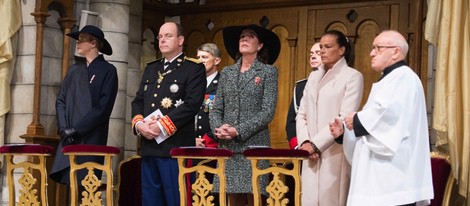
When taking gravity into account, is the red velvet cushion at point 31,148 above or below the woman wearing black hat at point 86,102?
below

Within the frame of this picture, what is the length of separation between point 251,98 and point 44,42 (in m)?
2.68

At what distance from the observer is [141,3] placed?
9633mm

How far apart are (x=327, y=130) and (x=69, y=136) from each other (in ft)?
6.94

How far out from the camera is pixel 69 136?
24.3ft

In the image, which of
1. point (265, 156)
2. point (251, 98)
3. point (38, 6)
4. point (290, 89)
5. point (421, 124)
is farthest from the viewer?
point (290, 89)

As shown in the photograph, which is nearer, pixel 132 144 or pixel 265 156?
pixel 265 156

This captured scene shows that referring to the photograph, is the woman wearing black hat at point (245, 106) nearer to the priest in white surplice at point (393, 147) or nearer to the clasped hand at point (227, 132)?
the clasped hand at point (227, 132)

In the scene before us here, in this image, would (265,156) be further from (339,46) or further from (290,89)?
(290,89)

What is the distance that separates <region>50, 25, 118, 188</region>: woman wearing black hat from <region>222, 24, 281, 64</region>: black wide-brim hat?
0.95 metres

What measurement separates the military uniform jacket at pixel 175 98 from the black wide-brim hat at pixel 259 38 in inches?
12.0

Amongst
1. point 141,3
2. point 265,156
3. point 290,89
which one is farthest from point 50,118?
point 265,156

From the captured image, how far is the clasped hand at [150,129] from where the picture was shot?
685 cm

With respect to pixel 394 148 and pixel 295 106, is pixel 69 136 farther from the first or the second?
pixel 394 148

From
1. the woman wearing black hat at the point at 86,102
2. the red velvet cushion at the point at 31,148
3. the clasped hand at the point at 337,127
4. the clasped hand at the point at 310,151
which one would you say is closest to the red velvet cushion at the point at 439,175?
the clasped hand at the point at 310,151
